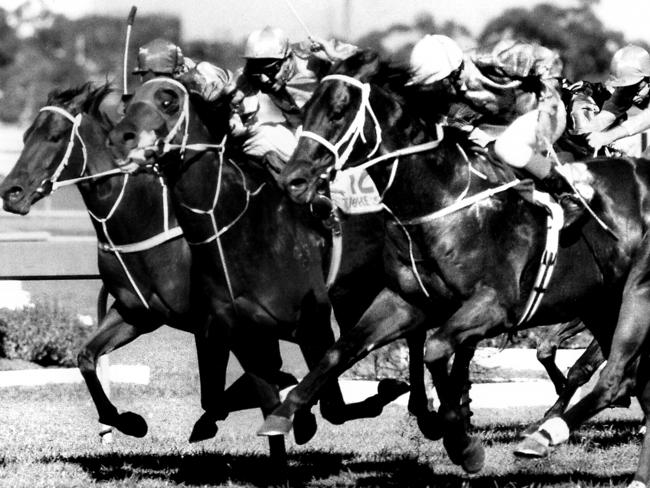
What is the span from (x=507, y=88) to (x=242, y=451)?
2.99 meters

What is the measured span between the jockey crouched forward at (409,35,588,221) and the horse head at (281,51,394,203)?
0.34 m

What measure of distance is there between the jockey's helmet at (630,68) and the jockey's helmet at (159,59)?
298cm

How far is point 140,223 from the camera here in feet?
25.5

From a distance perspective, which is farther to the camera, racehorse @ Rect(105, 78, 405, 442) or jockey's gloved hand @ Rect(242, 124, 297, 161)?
jockey's gloved hand @ Rect(242, 124, 297, 161)

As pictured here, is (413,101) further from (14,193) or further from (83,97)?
(14,193)

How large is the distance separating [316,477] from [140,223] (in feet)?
5.61

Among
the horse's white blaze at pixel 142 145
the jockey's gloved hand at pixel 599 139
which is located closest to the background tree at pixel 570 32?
the jockey's gloved hand at pixel 599 139

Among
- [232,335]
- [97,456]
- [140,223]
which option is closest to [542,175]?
[232,335]

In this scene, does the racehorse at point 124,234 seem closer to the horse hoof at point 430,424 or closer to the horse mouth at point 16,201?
the horse mouth at point 16,201

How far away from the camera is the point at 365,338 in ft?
22.9

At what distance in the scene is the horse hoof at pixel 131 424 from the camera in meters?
7.96

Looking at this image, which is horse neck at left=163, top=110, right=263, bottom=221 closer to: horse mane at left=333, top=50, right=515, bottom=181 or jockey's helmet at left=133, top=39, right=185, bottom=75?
jockey's helmet at left=133, top=39, right=185, bottom=75

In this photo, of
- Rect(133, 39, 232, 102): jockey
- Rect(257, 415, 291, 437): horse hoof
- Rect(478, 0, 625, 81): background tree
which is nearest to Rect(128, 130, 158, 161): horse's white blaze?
Rect(133, 39, 232, 102): jockey

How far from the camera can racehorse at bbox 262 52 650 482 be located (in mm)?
6410
